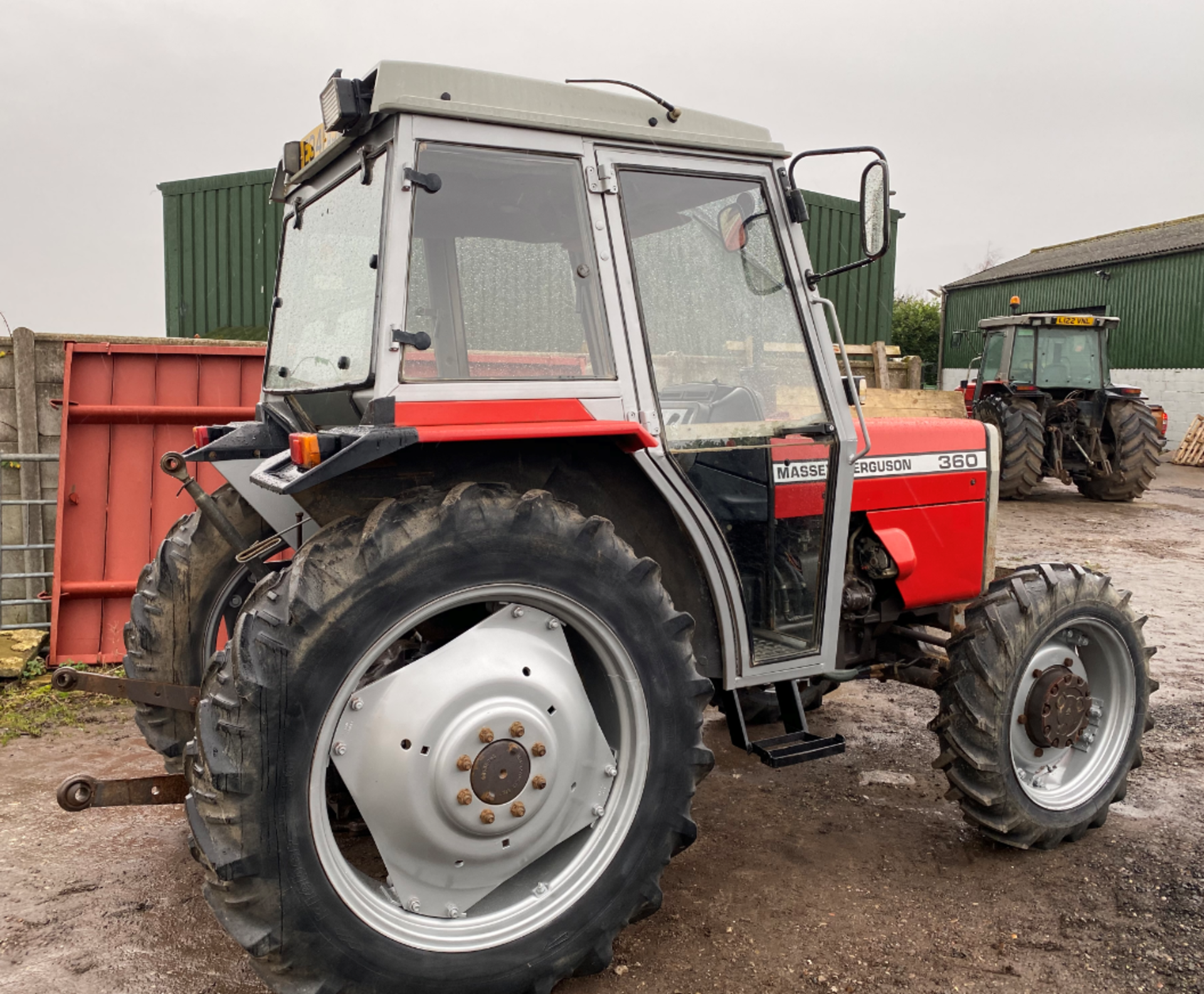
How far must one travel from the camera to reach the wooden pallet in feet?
60.5

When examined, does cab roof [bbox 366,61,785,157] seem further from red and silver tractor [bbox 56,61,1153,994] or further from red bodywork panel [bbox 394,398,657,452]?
red bodywork panel [bbox 394,398,657,452]

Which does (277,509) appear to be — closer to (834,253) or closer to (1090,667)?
(1090,667)

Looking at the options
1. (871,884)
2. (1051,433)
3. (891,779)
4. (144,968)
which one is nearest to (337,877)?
(144,968)

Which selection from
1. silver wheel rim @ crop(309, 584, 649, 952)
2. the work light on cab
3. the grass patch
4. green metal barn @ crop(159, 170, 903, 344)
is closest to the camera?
silver wheel rim @ crop(309, 584, 649, 952)

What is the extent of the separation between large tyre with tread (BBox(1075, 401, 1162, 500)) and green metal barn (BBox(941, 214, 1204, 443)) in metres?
8.63

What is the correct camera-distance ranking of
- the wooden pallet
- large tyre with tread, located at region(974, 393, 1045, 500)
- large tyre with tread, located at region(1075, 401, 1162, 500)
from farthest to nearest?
the wooden pallet → large tyre with tread, located at region(1075, 401, 1162, 500) → large tyre with tread, located at region(974, 393, 1045, 500)

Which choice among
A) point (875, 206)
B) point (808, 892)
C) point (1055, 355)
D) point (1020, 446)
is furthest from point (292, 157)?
point (1055, 355)

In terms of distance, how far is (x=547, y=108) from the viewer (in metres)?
2.68

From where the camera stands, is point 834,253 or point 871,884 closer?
point 871,884

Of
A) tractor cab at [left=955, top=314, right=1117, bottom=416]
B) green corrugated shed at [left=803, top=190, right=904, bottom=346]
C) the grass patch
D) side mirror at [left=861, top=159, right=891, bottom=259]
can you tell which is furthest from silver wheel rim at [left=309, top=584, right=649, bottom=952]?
tractor cab at [left=955, top=314, right=1117, bottom=416]

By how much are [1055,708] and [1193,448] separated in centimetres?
1812

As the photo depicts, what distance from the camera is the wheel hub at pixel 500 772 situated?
7.93 feet

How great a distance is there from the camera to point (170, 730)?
10.8ft

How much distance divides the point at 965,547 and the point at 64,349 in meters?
5.13
